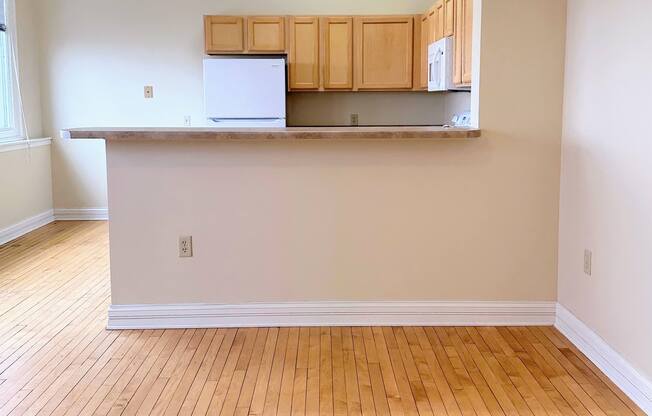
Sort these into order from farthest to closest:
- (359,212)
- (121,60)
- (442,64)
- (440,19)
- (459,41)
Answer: (121,60), (440,19), (442,64), (459,41), (359,212)

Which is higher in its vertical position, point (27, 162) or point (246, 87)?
point (246, 87)

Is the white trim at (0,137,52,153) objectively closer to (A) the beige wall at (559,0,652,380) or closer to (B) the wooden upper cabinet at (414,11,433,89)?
(B) the wooden upper cabinet at (414,11,433,89)

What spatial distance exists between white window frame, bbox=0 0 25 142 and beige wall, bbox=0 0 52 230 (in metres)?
0.09

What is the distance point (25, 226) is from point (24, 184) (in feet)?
1.22

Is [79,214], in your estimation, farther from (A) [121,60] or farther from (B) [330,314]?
(B) [330,314]

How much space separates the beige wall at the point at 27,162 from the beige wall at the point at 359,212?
2.81 m

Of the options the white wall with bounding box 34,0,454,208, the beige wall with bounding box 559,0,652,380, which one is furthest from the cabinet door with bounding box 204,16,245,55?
the beige wall with bounding box 559,0,652,380

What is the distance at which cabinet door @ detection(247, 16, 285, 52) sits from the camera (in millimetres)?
6281

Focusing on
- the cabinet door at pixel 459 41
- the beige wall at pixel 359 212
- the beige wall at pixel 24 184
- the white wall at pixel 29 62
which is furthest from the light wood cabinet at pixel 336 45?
the beige wall at pixel 359 212

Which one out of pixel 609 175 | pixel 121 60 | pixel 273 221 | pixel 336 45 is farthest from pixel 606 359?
pixel 121 60

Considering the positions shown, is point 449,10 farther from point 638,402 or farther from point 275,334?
point 638,402

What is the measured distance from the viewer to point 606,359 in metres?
2.87

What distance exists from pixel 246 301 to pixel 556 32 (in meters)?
1.99

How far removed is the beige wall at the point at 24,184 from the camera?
5.68 metres
